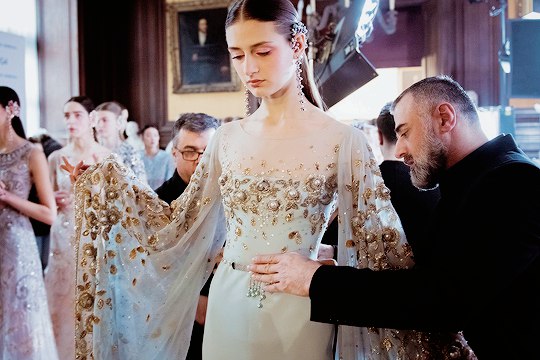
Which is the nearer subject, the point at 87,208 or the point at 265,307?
the point at 265,307

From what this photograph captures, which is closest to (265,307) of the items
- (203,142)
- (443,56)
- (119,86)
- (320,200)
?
(320,200)

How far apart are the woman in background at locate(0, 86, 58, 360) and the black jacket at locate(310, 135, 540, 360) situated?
8.46ft

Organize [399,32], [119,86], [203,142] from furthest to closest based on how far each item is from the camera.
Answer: [119,86]
[399,32]
[203,142]

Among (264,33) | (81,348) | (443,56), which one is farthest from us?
(443,56)

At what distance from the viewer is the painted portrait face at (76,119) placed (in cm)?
426

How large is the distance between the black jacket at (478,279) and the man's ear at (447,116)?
122mm

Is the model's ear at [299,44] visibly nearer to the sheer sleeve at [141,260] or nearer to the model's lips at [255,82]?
the model's lips at [255,82]

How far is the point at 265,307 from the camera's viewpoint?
1.86 metres

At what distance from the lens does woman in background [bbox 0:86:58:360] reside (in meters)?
3.64

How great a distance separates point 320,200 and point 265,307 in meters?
0.36

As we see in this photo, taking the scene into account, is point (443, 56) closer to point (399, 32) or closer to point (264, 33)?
point (399, 32)

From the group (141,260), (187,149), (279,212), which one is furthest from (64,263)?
(279,212)

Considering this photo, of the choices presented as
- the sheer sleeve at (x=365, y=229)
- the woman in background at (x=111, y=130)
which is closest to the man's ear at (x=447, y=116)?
the sheer sleeve at (x=365, y=229)

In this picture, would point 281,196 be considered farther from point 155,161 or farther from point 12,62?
point 12,62
